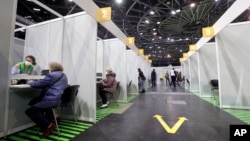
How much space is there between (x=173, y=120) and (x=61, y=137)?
2435 mm

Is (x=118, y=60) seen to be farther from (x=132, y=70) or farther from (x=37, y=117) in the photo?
(x=37, y=117)

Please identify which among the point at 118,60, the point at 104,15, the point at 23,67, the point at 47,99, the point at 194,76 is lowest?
the point at 47,99

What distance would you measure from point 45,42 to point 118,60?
2.65 m

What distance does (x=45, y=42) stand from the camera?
448 cm

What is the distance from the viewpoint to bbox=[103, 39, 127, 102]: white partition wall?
19.5 ft

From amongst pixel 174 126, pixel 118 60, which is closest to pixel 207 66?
pixel 118 60

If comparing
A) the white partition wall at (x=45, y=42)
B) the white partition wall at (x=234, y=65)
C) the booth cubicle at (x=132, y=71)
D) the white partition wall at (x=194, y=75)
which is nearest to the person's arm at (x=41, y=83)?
the white partition wall at (x=45, y=42)

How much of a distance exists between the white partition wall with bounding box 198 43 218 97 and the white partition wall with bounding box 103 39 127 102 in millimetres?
4087

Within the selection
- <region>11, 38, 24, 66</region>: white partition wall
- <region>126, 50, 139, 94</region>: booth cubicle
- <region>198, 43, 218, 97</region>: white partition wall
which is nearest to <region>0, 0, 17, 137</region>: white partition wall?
<region>11, 38, 24, 66</region>: white partition wall

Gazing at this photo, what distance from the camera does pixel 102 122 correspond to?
3.34 m

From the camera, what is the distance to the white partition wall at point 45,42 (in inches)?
161

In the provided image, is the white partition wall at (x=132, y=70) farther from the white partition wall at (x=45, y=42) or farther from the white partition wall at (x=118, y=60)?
the white partition wall at (x=45, y=42)

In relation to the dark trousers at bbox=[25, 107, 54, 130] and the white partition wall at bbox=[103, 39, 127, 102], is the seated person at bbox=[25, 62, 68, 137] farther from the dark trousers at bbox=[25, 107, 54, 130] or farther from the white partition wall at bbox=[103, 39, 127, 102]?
the white partition wall at bbox=[103, 39, 127, 102]

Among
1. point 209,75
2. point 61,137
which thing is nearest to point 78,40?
point 61,137
